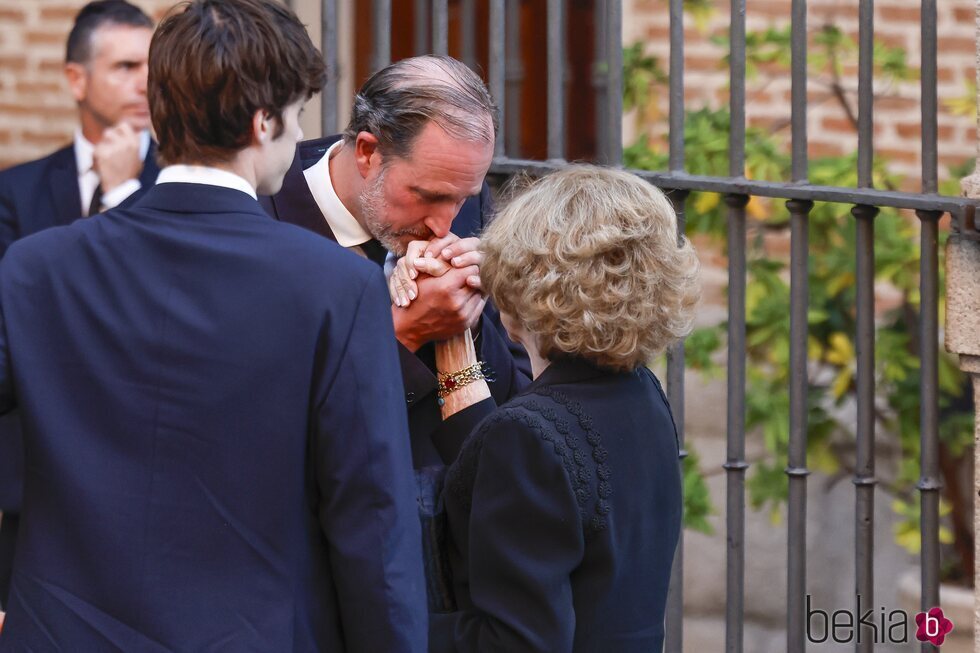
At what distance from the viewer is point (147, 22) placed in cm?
450

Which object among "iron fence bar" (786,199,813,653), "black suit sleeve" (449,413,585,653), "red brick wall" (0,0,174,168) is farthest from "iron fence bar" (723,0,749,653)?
"red brick wall" (0,0,174,168)

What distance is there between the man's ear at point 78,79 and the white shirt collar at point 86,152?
270 mm

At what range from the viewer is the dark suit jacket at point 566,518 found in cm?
202

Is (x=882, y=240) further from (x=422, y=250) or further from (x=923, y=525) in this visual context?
(x=422, y=250)

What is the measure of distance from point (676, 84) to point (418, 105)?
62 cm

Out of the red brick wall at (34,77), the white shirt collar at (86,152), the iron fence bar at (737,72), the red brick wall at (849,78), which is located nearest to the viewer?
the iron fence bar at (737,72)

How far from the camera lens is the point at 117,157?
13.3ft

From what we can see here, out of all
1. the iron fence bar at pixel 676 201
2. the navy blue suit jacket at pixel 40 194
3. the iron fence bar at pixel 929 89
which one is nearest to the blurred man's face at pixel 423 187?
the iron fence bar at pixel 676 201

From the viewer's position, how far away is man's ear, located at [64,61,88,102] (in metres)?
4.42

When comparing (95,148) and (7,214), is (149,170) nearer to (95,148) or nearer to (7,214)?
(95,148)

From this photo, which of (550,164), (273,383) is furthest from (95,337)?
(550,164)

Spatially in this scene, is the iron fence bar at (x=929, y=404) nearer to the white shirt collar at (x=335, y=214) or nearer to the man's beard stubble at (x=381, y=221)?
the man's beard stubble at (x=381, y=221)

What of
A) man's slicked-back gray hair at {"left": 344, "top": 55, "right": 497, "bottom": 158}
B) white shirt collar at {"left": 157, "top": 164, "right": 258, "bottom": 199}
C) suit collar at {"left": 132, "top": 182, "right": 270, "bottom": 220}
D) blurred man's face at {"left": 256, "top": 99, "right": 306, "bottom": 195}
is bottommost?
suit collar at {"left": 132, "top": 182, "right": 270, "bottom": 220}

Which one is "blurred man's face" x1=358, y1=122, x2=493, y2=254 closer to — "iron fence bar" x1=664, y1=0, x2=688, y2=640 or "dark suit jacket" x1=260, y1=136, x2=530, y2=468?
"dark suit jacket" x1=260, y1=136, x2=530, y2=468
